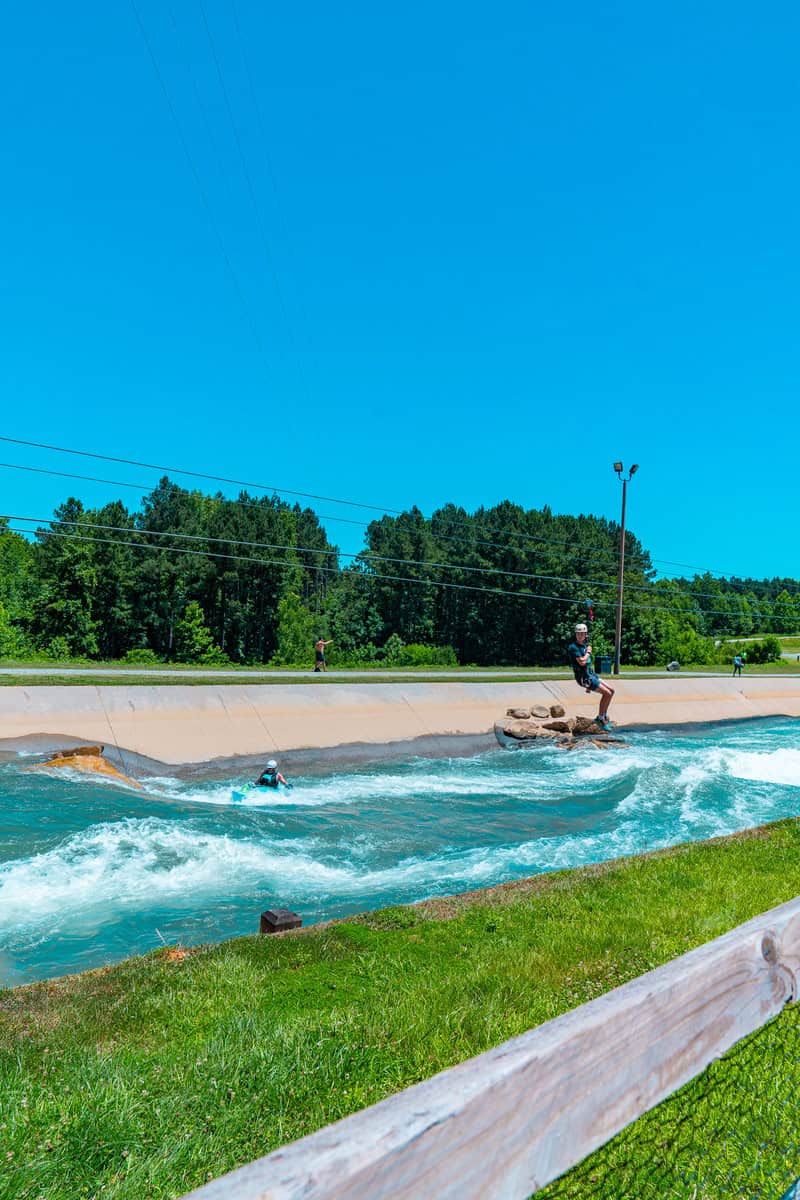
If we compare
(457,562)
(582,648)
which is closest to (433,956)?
(582,648)

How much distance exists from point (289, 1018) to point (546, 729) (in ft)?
71.8

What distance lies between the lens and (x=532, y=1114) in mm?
1682

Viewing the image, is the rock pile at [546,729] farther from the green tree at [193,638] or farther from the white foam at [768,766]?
the green tree at [193,638]

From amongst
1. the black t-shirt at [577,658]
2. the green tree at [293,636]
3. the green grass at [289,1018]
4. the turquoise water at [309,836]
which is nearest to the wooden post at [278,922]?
the green grass at [289,1018]

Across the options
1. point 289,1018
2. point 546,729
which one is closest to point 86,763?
point 289,1018

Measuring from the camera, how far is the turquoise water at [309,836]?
9.07m

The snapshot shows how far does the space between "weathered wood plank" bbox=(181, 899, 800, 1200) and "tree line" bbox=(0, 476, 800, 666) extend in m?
48.3

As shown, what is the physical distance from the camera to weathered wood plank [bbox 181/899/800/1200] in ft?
4.41

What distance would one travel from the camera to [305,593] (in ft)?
289

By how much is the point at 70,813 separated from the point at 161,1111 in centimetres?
1102

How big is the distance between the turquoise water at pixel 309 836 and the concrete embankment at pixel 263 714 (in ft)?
5.80

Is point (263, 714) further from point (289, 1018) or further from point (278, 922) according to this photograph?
point (289, 1018)

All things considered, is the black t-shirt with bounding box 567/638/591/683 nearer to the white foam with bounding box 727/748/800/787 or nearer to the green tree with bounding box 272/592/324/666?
the white foam with bounding box 727/748/800/787

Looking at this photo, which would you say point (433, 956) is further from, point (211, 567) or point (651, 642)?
point (651, 642)
